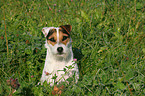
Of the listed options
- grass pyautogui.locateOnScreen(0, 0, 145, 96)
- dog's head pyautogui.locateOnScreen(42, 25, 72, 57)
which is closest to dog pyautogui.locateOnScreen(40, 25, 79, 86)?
dog's head pyautogui.locateOnScreen(42, 25, 72, 57)

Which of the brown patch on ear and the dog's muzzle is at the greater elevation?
the brown patch on ear

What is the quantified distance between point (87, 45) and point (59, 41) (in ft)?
4.11

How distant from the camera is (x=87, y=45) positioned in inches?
164

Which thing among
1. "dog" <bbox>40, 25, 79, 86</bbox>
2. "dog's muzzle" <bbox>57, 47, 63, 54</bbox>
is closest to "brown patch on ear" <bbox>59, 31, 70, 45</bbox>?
"dog" <bbox>40, 25, 79, 86</bbox>

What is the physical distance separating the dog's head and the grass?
0.58 meters

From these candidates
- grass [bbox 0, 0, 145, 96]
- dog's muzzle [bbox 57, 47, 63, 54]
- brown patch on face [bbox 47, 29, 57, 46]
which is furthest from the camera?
brown patch on face [bbox 47, 29, 57, 46]

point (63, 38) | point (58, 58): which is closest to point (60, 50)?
point (58, 58)

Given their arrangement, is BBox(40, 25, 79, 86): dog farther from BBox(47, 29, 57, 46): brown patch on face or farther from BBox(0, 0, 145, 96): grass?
BBox(0, 0, 145, 96): grass

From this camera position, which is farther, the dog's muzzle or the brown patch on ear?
the brown patch on ear

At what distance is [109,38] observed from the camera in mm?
4344

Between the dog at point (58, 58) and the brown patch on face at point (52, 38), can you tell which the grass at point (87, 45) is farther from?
the brown patch on face at point (52, 38)

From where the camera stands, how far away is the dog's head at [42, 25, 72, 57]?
2961 millimetres

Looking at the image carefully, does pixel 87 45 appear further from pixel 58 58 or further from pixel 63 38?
pixel 58 58

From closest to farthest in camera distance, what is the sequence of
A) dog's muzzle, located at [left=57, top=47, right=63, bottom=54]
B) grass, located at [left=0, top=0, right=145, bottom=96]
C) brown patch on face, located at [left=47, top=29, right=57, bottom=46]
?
1. grass, located at [left=0, top=0, right=145, bottom=96]
2. dog's muzzle, located at [left=57, top=47, right=63, bottom=54]
3. brown patch on face, located at [left=47, top=29, right=57, bottom=46]
